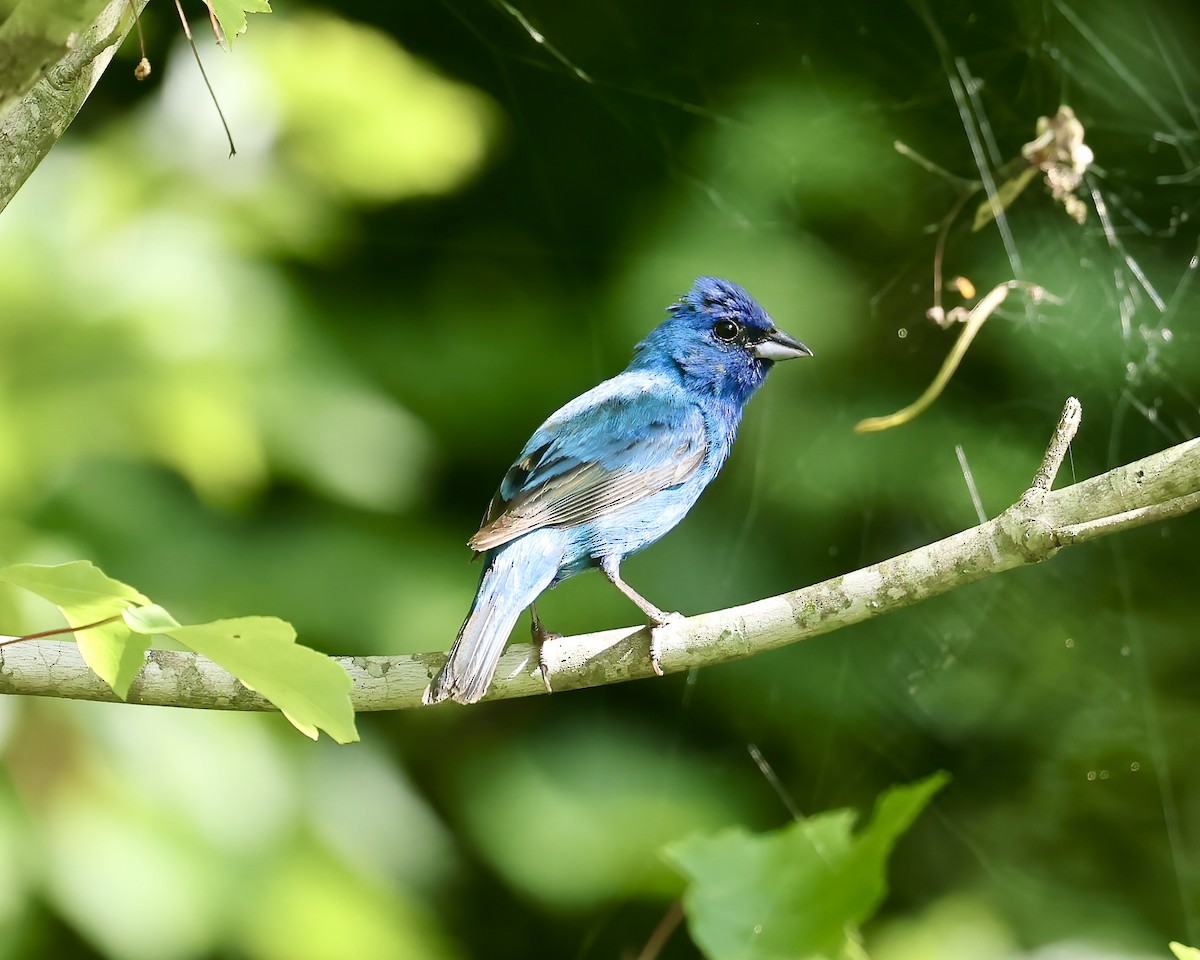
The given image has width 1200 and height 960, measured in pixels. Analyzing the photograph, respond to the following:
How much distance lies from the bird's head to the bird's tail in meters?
0.72

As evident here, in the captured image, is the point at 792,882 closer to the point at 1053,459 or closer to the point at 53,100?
the point at 1053,459

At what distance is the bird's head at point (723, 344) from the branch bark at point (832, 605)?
3.68ft

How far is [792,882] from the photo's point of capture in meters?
1.32

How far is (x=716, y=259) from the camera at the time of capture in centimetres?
368

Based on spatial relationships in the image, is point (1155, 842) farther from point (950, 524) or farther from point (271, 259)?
point (271, 259)

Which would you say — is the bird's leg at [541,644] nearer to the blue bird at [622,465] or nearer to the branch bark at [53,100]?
the blue bird at [622,465]

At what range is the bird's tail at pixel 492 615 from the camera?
2.12m

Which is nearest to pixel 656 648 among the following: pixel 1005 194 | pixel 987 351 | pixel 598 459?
pixel 598 459

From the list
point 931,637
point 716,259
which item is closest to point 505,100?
point 716,259

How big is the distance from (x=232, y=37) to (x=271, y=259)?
1872mm

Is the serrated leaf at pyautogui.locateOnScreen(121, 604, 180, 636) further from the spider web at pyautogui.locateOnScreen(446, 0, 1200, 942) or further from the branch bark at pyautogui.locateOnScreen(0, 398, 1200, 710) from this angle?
the spider web at pyautogui.locateOnScreen(446, 0, 1200, 942)

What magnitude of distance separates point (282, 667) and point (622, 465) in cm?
172

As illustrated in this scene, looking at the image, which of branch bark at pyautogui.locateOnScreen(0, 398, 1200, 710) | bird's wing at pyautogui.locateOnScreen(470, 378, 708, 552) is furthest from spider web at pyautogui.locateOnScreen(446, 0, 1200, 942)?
branch bark at pyautogui.locateOnScreen(0, 398, 1200, 710)

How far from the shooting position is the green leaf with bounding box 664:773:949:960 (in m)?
1.20
